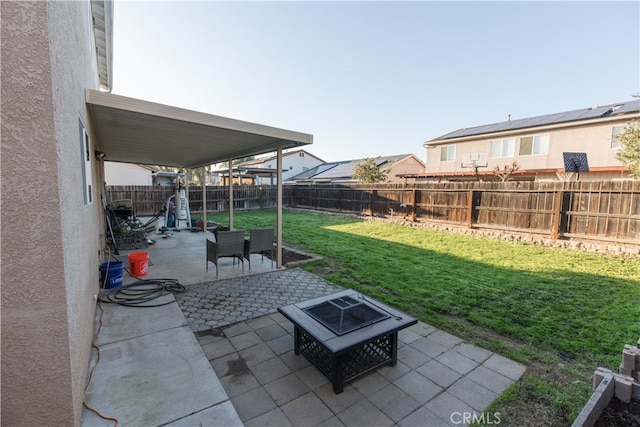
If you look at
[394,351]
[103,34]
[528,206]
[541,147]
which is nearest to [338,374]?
[394,351]

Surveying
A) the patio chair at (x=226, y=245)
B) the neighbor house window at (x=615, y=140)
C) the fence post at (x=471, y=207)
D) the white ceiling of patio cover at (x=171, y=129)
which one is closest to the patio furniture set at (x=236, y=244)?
the patio chair at (x=226, y=245)

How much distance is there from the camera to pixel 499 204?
9312mm

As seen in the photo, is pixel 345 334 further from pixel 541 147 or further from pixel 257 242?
pixel 541 147

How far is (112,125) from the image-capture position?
14.8 ft

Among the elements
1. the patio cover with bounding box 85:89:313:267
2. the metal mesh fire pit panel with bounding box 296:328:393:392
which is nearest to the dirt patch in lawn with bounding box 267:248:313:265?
the patio cover with bounding box 85:89:313:267

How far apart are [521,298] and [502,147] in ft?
49.9

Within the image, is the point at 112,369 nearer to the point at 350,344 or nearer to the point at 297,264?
the point at 350,344

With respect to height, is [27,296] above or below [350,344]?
above

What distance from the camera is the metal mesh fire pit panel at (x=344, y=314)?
2527mm

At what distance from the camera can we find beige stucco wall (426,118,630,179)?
13.1 meters

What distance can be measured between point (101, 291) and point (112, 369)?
7.59ft

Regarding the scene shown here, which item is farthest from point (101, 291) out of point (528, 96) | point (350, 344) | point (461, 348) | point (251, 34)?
point (528, 96)

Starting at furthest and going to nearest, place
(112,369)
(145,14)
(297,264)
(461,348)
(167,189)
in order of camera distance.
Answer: (167,189)
(297,264)
(145,14)
(461,348)
(112,369)

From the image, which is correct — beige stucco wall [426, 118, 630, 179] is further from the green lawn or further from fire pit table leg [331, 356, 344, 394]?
fire pit table leg [331, 356, 344, 394]
